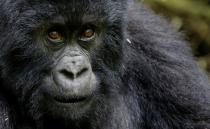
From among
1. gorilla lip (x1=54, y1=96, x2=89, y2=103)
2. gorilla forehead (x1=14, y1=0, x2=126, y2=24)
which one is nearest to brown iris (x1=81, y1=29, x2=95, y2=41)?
gorilla forehead (x1=14, y1=0, x2=126, y2=24)

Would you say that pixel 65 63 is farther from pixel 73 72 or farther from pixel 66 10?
pixel 66 10

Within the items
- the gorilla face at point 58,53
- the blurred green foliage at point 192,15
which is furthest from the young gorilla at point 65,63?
the blurred green foliage at point 192,15

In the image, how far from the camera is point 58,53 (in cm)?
533

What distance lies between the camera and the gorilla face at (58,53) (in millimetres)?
5184

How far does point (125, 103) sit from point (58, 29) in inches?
49.3

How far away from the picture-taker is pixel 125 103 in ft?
20.4

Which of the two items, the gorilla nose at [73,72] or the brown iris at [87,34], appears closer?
the gorilla nose at [73,72]

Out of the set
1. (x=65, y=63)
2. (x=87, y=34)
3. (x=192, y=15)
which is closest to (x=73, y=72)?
(x=65, y=63)

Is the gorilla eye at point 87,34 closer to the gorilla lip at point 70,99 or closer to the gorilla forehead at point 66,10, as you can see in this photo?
the gorilla forehead at point 66,10

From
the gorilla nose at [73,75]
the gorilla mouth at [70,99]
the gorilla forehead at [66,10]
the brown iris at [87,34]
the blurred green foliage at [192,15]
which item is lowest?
the blurred green foliage at [192,15]

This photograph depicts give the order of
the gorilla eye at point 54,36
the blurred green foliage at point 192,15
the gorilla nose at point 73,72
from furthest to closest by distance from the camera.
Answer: the blurred green foliage at point 192,15 < the gorilla eye at point 54,36 < the gorilla nose at point 73,72

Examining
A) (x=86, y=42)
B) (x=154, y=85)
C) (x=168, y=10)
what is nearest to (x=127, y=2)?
(x=86, y=42)

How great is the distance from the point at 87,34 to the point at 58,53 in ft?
1.00

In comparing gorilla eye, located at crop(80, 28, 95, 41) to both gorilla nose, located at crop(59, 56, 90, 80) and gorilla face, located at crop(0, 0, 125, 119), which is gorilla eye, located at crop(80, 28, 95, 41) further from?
gorilla nose, located at crop(59, 56, 90, 80)
